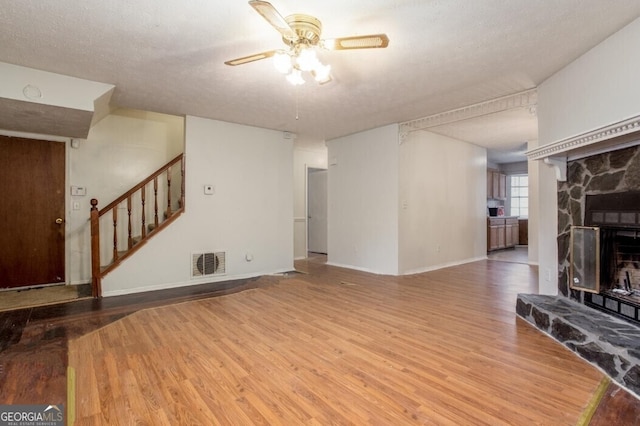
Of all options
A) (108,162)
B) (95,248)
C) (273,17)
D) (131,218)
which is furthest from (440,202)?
(108,162)

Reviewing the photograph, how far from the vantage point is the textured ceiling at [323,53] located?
2244 millimetres

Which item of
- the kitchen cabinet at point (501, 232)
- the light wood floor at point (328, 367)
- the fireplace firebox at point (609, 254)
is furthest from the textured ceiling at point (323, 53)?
the kitchen cabinet at point (501, 232)

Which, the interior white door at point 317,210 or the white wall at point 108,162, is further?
the interior white door at point 317,210

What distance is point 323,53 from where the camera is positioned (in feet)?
9.56

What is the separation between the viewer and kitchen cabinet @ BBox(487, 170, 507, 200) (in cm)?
879

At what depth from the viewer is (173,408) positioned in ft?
5.80

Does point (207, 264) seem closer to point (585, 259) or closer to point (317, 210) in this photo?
point (317, 210)

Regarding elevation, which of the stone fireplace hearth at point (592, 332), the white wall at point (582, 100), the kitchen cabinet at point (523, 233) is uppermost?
the white wall at point (582, 100)

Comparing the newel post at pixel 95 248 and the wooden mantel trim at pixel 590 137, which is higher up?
the wooden mantel trim at pixel 590 137

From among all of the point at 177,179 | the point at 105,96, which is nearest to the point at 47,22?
the point at 105,96

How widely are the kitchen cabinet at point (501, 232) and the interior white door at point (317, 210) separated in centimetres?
415

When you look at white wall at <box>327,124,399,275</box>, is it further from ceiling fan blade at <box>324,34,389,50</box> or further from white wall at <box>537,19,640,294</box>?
ceiling fan blade at <box>324,34,389,50</box>

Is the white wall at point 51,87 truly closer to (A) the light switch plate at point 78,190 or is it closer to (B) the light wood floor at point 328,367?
(A) the light switch plate at point 78,190

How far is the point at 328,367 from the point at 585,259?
2.53 meters
